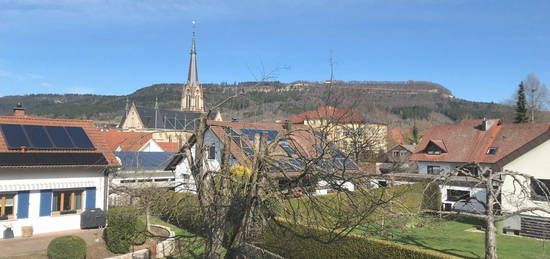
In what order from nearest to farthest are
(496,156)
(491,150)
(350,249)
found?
(350,249), (496,156), (491,150)

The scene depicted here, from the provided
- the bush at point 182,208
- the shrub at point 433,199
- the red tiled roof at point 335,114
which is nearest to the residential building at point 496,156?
the shrub at point 433,199

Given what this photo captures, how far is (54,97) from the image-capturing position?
19200 cm

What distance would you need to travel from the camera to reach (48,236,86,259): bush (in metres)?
13.9

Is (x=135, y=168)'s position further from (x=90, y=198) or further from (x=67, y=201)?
(x=67, y=201)

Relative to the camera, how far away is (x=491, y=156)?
99.3 ft

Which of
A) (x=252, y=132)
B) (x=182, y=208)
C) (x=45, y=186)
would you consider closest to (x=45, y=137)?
(x=45, y=186)

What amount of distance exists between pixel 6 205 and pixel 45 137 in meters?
3.68

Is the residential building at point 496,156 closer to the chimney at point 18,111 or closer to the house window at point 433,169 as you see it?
the house window at point 433,169

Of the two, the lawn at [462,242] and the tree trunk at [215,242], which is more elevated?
the tree trunk at [215,242]

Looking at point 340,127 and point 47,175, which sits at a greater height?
point 340,127

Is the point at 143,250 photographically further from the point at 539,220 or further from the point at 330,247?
the point at 539,220

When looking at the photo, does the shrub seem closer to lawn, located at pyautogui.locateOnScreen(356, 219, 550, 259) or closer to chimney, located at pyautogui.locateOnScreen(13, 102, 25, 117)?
lawn, located at pyautogui.locateOnScreen(356, 219, 550, 259)

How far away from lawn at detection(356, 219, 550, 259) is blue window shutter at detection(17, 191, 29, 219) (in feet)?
48.7

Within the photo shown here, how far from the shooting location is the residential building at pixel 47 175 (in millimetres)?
17750
